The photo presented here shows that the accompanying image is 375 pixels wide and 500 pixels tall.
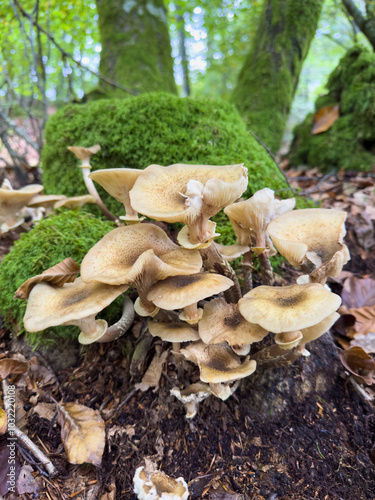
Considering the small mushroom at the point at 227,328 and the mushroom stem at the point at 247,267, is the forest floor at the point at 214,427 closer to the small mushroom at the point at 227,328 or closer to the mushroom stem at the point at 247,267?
the small mushroom at the point at 227,328

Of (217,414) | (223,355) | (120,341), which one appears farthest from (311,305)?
(120,341)

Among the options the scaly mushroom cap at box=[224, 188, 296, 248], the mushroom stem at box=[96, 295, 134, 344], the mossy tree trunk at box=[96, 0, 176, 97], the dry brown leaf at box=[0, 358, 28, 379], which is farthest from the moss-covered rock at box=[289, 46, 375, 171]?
the dry brown leaf at box=[0, 358, 28, 379]

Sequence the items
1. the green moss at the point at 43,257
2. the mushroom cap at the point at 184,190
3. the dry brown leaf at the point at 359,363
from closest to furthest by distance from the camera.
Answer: the mushroom cap at the point at 184,190
the dry brown leaf at the point at 359,363
the green moss at the point at 43,257

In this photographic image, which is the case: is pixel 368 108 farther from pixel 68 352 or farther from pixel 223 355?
pixel 68 352

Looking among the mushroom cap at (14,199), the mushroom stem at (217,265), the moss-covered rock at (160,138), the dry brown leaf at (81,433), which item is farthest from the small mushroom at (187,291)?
the mushroom cap at (14,199)

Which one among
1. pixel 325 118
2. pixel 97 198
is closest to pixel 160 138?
pixel 97 198

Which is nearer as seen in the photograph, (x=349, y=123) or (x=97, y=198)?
(x=97, y=198)

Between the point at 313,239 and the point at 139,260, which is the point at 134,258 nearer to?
the point at 139,260

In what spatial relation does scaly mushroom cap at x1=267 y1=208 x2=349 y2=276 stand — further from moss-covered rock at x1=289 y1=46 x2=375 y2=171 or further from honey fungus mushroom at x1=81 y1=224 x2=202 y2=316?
moss-covered rock at x1=289 y1=46 x2=375 y2=171
